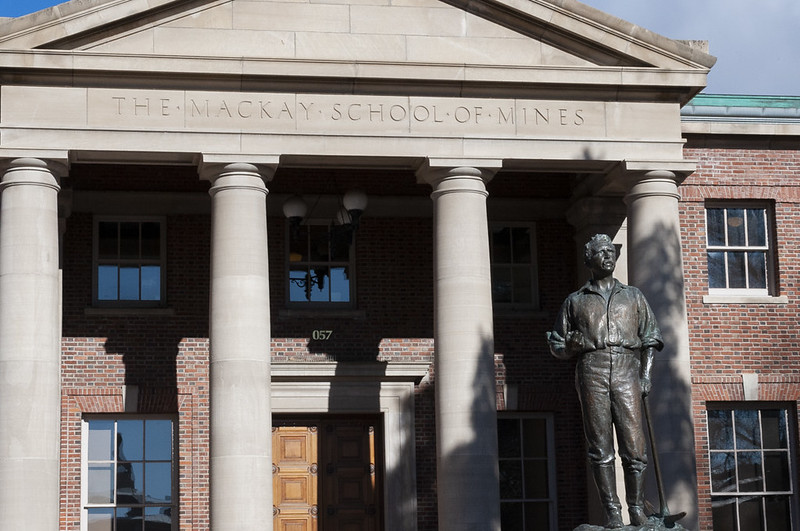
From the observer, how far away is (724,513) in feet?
78.5

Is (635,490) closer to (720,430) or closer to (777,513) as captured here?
(720,430)

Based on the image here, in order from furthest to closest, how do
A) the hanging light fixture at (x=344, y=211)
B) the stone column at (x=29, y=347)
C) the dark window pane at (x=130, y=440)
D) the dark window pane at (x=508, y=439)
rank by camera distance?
the dark window pane at (x=508, y=439), the dark window pane at (x=130, y=440), the hanging light fixture at (x=344, y=211), the stone column at (x=29, y=347)

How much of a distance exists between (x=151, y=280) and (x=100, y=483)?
3.29m

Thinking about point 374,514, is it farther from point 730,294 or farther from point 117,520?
point 730,294

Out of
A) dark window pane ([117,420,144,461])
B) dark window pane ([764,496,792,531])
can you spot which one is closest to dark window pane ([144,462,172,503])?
dark window pane ([117,420,144,461])

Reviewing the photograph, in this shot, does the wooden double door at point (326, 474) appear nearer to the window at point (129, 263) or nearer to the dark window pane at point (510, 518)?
the dark window pane at point (510, 518)

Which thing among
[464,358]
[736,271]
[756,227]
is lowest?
[464,358]

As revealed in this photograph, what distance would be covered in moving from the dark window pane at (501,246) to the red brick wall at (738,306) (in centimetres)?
289

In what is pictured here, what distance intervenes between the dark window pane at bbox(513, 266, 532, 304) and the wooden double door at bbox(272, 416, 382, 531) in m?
3.21

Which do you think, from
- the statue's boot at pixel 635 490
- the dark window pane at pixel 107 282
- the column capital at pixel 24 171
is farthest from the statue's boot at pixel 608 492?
the dark window pane at pixel 107 282

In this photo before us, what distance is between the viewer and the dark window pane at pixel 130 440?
2311 centimetres

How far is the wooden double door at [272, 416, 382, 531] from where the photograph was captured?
76.7 feet

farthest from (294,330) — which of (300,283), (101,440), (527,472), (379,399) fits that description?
(527,472)

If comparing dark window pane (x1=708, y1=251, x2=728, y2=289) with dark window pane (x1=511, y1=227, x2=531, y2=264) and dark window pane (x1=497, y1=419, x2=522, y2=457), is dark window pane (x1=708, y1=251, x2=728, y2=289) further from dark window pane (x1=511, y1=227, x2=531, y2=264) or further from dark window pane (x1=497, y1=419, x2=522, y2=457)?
dark window pane (x1=497, y1=419, x2=522, y2=457)
